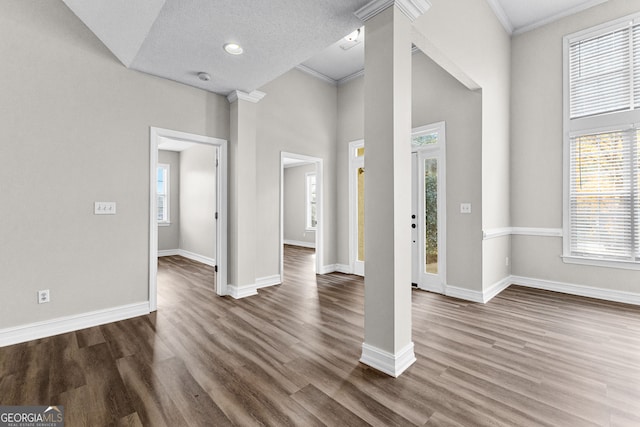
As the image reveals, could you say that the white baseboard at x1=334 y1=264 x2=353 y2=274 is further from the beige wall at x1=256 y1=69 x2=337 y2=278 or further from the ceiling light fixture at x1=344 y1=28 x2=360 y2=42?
the ceiling light fixture at x1=344 y1=28 x2=360 y2=42

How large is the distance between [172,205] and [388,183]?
279 inches

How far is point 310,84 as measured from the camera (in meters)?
5.14

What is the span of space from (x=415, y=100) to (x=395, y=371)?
12.3ft

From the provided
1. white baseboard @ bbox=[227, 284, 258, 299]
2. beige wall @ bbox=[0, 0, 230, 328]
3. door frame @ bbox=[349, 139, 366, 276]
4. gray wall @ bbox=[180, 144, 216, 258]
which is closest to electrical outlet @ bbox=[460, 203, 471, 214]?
door frame @ bbox=[349, 139, 366, 276]

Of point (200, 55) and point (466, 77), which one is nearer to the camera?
point (200, 55)

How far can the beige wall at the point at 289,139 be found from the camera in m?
4.47

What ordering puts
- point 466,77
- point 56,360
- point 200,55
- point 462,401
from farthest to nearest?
point 466,77, point 200,55, point 56,360, point 462,401

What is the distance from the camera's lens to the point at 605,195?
3.78 metres

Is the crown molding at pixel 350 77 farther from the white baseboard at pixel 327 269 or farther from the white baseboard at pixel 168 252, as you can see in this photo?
the white baseboard at pixel 168 252

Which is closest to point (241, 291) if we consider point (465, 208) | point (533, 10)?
point (465, 208)

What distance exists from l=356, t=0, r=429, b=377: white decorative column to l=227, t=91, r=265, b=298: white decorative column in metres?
2.23

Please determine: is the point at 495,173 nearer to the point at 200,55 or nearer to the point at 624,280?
the point at 624,280

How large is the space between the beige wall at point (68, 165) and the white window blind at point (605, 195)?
5.56 meters

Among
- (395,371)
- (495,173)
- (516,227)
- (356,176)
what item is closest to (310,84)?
(356,176)
